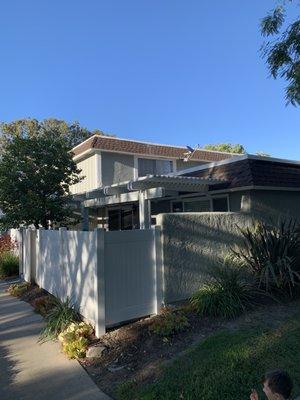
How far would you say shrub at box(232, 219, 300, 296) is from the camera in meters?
8.13

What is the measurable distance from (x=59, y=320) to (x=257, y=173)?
21.5ft

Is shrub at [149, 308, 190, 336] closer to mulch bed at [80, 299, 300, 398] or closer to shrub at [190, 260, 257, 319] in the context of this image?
mulch bed at [80, 299, 300, 398]

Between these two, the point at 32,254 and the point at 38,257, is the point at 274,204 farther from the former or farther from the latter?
the point at 32,254

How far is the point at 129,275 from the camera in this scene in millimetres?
7266

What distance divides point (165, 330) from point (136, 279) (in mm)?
1210

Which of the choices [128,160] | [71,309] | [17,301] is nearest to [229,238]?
[71,309]

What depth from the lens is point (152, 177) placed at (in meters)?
11.0

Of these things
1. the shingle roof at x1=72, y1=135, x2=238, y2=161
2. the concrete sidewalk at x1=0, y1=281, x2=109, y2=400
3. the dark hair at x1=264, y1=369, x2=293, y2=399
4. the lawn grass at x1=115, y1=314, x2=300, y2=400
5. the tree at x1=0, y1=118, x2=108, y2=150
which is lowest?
the concrete sidewalk at x1=0, y1=281, x2=109, y2=400

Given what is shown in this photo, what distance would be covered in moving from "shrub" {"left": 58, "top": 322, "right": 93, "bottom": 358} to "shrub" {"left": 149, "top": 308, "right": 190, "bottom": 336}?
3.44ft

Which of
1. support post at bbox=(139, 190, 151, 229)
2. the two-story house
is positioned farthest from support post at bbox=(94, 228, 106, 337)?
support post at bbox=(139, 190, 151, 229)

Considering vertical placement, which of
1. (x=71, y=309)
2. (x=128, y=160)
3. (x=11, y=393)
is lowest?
(x=11, y=393)

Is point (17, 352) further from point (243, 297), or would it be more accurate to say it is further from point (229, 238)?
point (229, 238)

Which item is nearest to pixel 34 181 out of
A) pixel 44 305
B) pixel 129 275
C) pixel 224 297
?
pixel 44 305

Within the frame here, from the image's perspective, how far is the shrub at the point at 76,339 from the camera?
6.24 m
